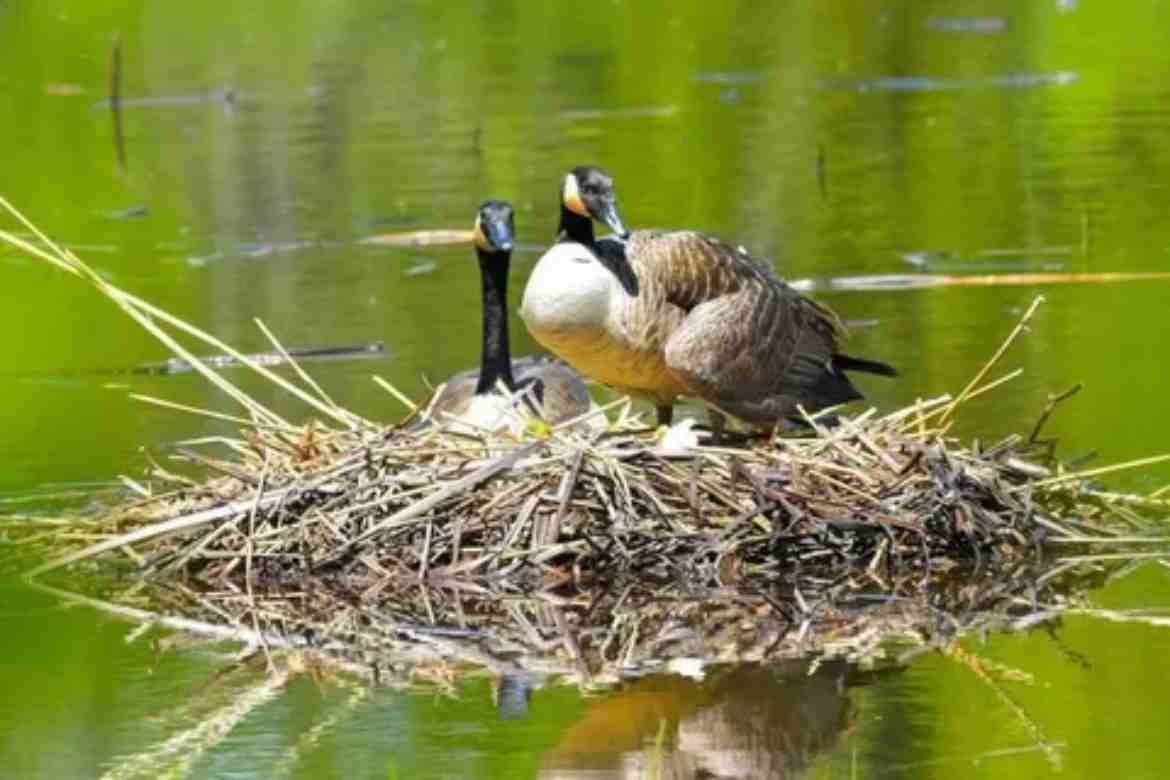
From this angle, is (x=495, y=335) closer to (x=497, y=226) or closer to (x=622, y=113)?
(x=497, y=226)

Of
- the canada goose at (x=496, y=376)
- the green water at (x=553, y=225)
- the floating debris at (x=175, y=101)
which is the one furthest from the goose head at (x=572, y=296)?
the floating debris at (x=175, y=101)

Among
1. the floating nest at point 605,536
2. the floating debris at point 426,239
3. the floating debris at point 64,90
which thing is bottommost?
the floating nest at point 605,536

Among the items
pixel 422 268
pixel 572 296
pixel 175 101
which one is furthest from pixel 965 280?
pixel 175 101

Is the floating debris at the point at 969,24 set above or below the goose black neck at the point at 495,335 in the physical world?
above

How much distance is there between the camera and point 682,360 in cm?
1022

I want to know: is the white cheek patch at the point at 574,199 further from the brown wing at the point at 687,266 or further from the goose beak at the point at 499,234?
the goose beak at the point at 499,234

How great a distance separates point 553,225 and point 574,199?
701cm

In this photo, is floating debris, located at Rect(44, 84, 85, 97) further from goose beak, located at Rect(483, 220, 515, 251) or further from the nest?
the nest

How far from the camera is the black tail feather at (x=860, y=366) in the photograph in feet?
35.2

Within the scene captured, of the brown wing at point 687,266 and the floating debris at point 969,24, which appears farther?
the floating debris at point 969,24

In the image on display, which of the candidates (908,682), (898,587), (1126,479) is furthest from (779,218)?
(908,682)

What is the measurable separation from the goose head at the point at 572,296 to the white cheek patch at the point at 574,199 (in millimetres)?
254

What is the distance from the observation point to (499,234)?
37.0ft

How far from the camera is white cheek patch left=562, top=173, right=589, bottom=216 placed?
10.4 m
